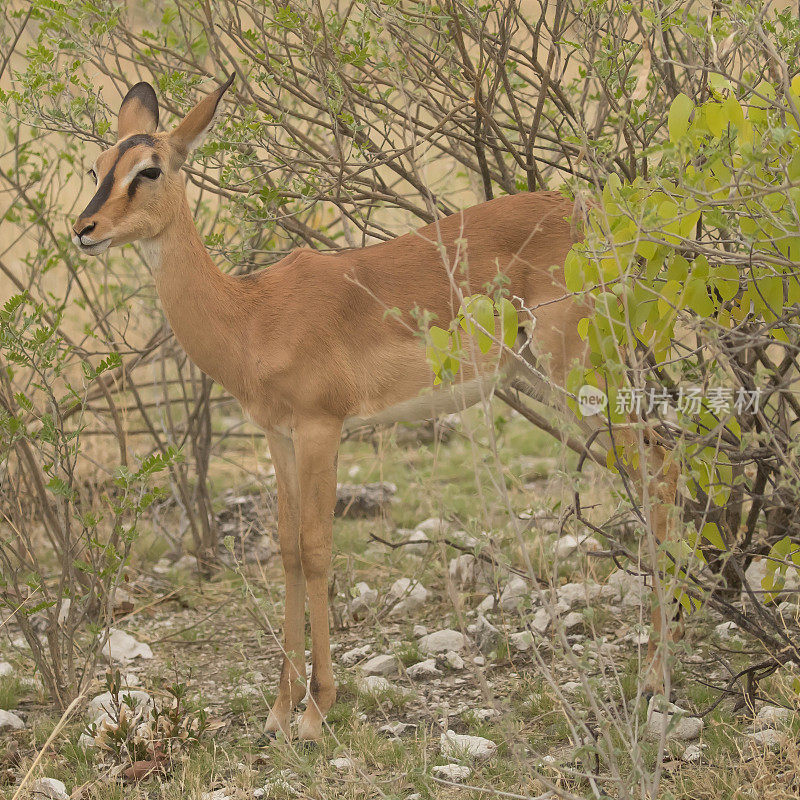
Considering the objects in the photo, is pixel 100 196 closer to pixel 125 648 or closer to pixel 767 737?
pixel 125 648

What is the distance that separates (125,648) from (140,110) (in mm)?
2564

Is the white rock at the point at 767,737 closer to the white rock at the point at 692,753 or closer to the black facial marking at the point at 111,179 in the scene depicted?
the white rock at the point at 692,753

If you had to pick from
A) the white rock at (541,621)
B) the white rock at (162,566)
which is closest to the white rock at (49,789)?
the white rock at (541,621)

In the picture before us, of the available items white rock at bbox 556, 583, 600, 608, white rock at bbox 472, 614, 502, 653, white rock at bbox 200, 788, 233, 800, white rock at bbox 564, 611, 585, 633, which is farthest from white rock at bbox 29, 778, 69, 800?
white rock at bbox 556, 583, 600, 608

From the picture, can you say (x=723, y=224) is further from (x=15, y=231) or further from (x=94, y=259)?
(x=15, y=231)

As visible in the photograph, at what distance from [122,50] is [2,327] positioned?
6.71 m

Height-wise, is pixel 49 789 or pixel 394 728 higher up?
pixel 49 789

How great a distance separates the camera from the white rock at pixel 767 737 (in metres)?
3.57

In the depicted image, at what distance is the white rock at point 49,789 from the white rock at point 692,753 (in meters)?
2.16

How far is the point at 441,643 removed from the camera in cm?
506

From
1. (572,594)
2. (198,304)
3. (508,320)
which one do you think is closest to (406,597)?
(572,594)

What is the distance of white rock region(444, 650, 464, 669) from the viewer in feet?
16.0

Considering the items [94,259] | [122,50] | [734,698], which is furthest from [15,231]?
[734,698]

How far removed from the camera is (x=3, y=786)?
4078mm
